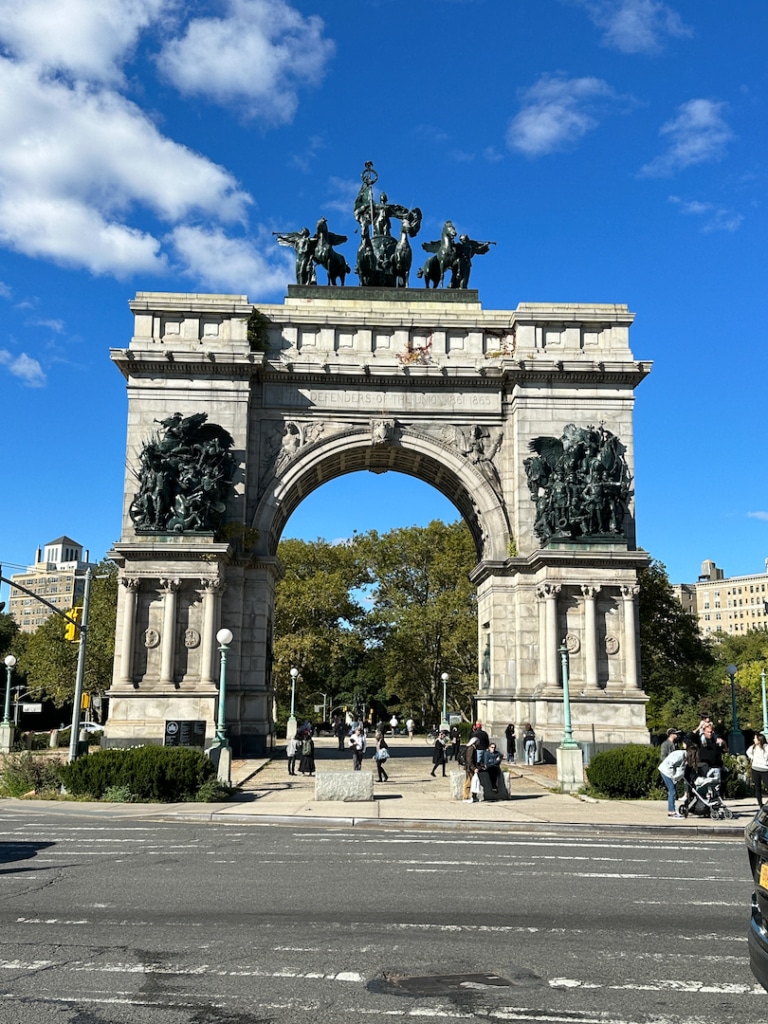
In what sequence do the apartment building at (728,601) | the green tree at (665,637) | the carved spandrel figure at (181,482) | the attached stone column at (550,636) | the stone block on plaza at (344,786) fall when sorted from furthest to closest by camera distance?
the apartment building at (728,601) < the green tree at (665,637) < the carved spandrel figure at (181,482) < the attached stone column at (550,636) < the stone block on plaza at (344,786)

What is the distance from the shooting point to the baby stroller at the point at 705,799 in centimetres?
1970

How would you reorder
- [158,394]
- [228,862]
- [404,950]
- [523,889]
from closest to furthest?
[404,950] < [523,889] < [228,862] < [158,394]

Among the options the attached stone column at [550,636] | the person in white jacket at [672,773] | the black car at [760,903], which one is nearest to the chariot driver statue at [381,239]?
the attached stone column at [550,636]

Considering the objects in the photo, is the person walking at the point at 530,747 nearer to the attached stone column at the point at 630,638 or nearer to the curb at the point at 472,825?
the attached stone column at the point at 630,638

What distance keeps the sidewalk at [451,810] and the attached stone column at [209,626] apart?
18.4ft

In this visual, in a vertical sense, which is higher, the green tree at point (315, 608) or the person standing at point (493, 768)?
the green tree at point (315, 608)

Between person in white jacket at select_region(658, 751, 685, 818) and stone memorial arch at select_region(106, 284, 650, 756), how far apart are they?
1284 centimetres

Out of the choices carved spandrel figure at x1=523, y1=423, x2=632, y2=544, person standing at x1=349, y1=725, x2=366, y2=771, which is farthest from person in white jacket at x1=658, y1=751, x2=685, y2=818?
carved spandrel figure at x1=523, y1=423, x2=632, y2=544

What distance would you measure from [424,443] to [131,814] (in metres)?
20.9

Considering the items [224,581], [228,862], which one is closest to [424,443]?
[224,581]

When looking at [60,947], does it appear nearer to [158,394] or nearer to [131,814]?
[131,814]

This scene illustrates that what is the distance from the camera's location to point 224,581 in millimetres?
34281

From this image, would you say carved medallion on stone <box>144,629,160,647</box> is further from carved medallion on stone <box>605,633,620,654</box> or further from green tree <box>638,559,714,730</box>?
green tree <box>638,559,714,730</box>

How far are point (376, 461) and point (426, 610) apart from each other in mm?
25898
